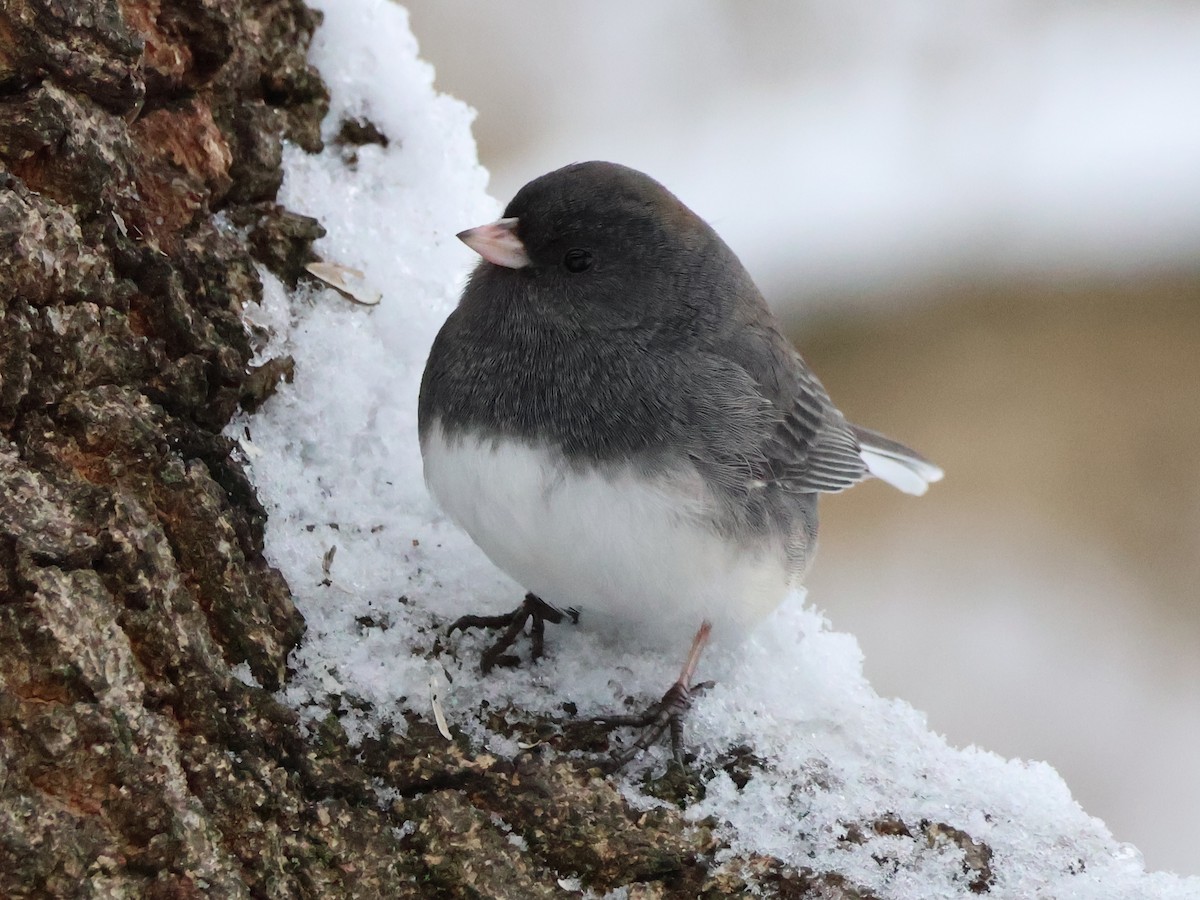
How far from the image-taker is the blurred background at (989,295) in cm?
402

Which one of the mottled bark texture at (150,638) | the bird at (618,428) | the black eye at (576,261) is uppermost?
the black eye at (576,261)

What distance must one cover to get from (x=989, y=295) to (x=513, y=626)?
2852mm

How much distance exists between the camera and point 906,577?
436 centimetres

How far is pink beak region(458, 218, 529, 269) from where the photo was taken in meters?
1.88

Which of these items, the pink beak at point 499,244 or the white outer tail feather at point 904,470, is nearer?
the pink beak at point 499,244

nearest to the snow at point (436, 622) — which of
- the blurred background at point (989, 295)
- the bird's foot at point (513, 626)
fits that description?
the bird's foot at point (513, 626)

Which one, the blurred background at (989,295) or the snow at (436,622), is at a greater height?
the blurred background at (989,295)

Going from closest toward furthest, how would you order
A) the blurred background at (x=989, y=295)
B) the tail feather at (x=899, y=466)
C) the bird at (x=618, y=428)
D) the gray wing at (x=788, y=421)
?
the bird at (x=618, y=428)
the gray wing at (x=788, y=421)
the tail feather at (x=899, y=466)
the blurred background at (x=989, y=295)

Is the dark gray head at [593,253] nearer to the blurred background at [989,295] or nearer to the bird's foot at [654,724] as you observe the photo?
the bird's foot at [654,724]

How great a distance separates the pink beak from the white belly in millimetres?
315

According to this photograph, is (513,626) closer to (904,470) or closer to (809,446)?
(809,446)

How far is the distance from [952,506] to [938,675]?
0.62 meters

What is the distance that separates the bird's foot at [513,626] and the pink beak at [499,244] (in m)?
0.55

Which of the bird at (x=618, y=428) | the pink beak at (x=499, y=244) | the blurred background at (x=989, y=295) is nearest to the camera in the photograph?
the bird at (x=618, y=428)
